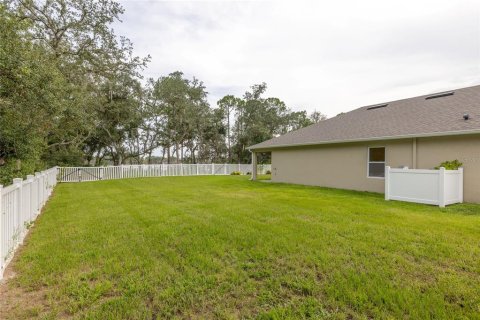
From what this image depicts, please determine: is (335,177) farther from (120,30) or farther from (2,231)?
(120,30)

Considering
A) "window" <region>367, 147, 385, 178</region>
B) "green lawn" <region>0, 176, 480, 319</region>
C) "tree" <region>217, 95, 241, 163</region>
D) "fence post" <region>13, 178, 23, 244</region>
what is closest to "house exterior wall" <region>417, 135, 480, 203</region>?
"window" <region>367, 147, 385, 178</region>

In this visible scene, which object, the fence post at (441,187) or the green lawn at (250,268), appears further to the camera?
the fence post at (441,187)

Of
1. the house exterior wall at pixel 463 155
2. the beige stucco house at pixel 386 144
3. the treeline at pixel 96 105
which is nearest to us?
the house exterior wall at pixel 463 155

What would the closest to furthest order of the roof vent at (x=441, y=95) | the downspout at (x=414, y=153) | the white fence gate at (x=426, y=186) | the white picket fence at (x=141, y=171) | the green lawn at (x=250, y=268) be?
the green lawn at (x=250, y=268), the white fence gate at (x=426, y=186), the downspout at (x=414, y=153), the roof vent at (x=441, y=95), the white picket fence at (x=141, y=171)

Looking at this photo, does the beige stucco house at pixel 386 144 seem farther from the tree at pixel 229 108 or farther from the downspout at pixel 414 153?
the tree at pixel 229 108

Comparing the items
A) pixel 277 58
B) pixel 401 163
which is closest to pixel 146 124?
pixel 277 58

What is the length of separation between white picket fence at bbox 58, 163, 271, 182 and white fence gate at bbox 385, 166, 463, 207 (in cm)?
1618

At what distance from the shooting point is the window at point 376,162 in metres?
9.91

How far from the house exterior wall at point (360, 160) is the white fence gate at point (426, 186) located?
20.5 inches

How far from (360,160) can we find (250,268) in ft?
28.6

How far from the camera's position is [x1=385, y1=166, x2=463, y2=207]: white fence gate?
706 centimetres

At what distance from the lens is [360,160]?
34.4 ft

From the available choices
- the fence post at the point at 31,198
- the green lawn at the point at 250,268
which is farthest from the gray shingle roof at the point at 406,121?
the fence post at the point at 31,198

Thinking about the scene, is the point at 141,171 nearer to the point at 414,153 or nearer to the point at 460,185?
the point at 414,153
